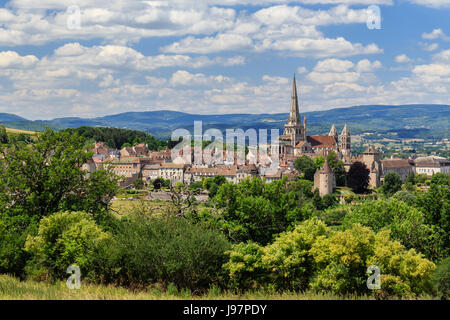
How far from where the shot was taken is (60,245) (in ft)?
48.6

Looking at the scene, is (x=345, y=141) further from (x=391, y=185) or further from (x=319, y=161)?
(x=391, y=185)

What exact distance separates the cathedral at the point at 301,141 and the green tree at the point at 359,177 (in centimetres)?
2934

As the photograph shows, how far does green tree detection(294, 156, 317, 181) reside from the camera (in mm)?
82062

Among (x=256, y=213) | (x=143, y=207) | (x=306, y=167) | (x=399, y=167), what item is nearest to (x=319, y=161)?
(x=306, y=167)

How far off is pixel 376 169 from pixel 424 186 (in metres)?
7.91

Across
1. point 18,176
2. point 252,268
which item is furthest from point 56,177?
point 252,268

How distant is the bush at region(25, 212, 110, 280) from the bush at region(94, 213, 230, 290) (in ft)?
2.52

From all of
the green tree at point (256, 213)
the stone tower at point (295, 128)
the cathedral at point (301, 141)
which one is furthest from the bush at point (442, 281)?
the stone tower at point (295, 128)

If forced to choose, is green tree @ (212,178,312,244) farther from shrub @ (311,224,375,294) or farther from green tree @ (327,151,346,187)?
green tree @ (327,151,346,187)

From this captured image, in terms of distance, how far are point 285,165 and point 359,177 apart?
68.4 ft

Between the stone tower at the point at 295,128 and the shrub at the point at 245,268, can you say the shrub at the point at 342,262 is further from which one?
the stone tower at the point at 295,128

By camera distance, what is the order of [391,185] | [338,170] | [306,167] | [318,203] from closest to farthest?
1. [318,203]
2. [391,185]
3. [338,170]
4. [306,167]
